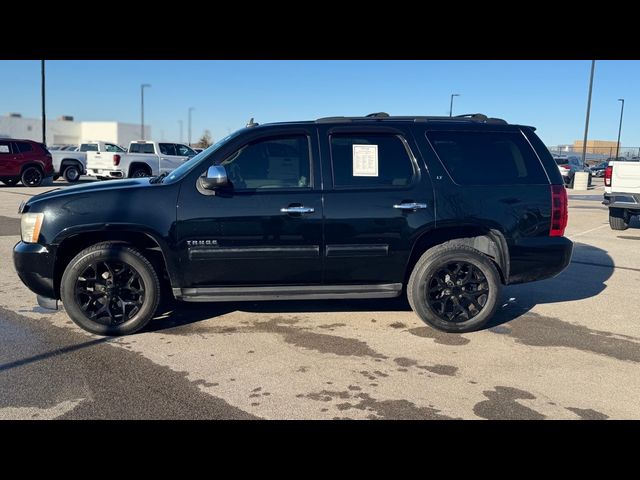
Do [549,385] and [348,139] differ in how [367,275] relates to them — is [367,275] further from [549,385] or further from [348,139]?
[549,385]

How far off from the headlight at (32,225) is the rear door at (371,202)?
240 cm

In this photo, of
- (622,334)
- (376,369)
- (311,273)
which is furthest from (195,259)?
(622,334)

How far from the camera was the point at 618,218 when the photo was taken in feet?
36.7

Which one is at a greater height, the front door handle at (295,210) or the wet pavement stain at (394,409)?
the front door handle at (295,210)

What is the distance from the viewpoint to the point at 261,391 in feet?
11.5

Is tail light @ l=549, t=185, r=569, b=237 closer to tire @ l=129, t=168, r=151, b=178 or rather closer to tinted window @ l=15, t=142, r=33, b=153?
tire @ l=129, t=168, r=151, b=178

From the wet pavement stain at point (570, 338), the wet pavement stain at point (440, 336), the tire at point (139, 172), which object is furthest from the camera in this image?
the tire at point (139, 172)

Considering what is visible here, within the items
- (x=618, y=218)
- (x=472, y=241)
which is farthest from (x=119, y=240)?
(x=618, y=218)

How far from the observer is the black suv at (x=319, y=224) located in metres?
4.45

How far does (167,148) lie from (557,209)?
1934 centimetres

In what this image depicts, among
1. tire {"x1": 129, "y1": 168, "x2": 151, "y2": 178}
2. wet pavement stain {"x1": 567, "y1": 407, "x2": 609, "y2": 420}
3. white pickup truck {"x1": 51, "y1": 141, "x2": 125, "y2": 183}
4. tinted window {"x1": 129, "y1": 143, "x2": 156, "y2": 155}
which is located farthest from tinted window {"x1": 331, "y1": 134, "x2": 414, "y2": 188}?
white pickup truck {"x1": 51, "y1": 141, "x2": 125, "y2": 183}

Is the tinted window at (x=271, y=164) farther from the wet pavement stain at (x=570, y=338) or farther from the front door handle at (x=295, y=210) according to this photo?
the wet pavement stain at (x=570, y=338)

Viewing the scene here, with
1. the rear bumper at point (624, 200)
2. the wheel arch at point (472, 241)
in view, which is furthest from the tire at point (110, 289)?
the rear bumper at point (624, 200)
